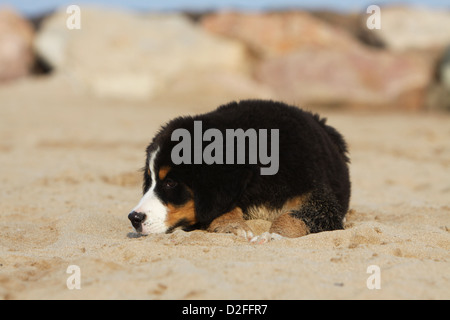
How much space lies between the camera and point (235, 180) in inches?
201

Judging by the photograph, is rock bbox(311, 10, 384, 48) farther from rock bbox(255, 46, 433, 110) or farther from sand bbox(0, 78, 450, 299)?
sand bbox(0, 78, 450, 299)

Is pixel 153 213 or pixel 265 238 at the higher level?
pixel 153 213

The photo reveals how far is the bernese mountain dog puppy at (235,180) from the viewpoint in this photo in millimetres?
5098

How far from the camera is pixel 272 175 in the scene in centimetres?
520

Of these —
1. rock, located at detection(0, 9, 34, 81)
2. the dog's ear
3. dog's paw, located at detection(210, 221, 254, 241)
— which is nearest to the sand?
dog's paw, located at detection(210, 221, 254, 241)

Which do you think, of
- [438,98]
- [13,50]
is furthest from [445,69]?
[13,50]

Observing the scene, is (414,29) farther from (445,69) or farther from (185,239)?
(185,239)

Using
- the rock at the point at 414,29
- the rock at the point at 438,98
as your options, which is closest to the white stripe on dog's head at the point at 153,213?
the rock at the point at 438,98

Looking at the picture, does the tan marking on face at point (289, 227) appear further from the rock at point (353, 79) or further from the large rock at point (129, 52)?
the large rock at point (129, 52)

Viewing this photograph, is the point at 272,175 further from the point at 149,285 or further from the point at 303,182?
the point at 149,285

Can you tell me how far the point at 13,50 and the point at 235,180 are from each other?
1611cm

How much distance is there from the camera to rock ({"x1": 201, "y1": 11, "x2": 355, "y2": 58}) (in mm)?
20172
